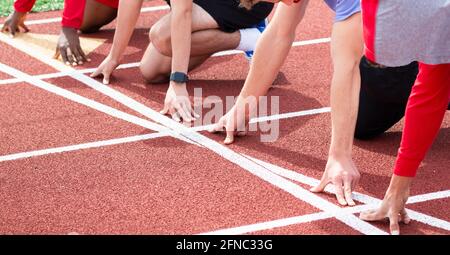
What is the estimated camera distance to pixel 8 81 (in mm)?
6273

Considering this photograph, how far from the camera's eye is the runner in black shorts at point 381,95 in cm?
504

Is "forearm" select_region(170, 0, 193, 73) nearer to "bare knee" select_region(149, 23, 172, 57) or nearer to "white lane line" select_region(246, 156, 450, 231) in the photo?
"bare knee" select_region(149, 23, 172, 57)

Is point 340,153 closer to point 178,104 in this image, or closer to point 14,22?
point 178,104

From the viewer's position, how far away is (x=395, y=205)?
13.6 ft

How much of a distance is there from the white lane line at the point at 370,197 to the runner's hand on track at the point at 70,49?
2.02 m

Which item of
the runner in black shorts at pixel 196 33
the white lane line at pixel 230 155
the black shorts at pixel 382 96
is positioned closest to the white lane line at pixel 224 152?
the white lane line at pixel 230 155

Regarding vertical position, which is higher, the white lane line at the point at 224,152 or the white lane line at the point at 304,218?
the white lane line at the point at 304,218

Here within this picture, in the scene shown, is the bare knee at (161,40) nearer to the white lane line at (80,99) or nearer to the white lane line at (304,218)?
the white lane line at (80,99)

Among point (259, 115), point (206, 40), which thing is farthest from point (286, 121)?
point (206, 40)

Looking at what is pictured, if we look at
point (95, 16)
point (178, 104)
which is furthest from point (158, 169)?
point (95, 16)

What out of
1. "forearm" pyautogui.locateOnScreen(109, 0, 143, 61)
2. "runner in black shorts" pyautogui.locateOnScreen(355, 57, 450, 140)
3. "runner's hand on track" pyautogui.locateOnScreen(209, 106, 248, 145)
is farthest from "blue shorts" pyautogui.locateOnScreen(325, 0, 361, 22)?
"forearm" pyautogui.locateOnScreen(109, 0, 143, 61)

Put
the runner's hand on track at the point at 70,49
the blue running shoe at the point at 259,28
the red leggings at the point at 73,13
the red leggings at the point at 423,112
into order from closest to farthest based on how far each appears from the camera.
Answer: the red leggings at the point at 423,112, the blue running shoe at the point at 259,28, the runner's hand on track at the point at 70,49, the red leggings at the point at 73,13

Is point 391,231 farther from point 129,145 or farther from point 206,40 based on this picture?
point 206,40

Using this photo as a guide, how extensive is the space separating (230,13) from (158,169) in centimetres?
157
